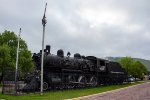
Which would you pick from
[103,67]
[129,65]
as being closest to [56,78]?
[103,67]

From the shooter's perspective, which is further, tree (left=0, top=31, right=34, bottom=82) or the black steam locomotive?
tree (left=0, top=31, right=34, bottom=82)

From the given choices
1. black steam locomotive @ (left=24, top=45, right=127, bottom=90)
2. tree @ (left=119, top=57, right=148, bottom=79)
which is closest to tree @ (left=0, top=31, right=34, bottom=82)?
black steam locomotive @ (left=24, top=45, right=127, bottom=90)

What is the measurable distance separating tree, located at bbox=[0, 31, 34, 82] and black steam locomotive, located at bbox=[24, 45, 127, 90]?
1512 cm

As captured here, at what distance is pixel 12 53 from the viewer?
190 ft

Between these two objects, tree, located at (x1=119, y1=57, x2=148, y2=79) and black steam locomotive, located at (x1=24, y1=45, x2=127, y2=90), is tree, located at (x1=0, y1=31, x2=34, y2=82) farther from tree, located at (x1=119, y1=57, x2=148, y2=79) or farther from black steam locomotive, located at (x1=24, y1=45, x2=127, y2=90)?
tree, located at (x1=119, y1=57, x2=148, y2=79)

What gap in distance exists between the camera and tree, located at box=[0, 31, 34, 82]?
52.1m

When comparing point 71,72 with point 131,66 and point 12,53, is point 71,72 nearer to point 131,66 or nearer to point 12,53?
point 12,53

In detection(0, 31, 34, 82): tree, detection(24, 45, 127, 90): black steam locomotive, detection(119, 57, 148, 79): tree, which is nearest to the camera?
detection(24, 45, 127, 90): black steam locomotive

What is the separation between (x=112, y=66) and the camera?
48250 millimetres

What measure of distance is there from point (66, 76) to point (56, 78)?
229 cm

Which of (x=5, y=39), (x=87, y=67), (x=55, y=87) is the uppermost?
(x=5, y=39)

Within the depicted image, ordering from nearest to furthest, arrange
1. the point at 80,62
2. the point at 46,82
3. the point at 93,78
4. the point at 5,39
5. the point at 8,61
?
the point at 46,82
the point at 80,62
the point at 93,78
the point at 8,61
the point at 5,39

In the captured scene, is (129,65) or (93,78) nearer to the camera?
(93,78)

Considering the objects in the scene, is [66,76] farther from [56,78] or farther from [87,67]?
[87,67]
